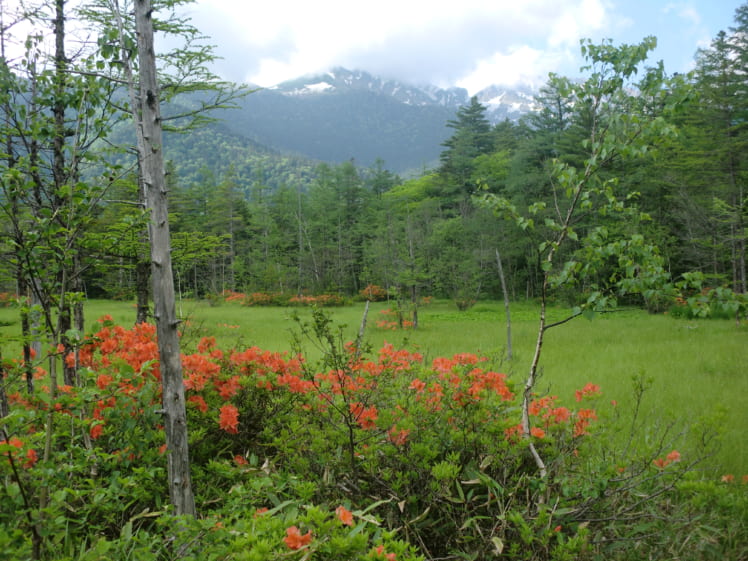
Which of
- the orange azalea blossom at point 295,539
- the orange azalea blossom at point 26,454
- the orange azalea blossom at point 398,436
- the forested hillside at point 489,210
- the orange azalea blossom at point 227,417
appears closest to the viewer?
the orange azalea blossom at point 295,539

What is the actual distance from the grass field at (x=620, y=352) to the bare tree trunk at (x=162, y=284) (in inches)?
23.5

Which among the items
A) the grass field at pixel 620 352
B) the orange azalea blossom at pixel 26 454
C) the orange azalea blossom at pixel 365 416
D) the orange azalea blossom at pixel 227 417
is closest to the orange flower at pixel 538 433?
the grass field at pixel 620 352

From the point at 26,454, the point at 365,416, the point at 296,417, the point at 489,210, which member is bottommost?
the point at 296,417

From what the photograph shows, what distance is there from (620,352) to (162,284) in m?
8.89

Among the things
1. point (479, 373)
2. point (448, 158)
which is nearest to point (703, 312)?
point (479, 373)

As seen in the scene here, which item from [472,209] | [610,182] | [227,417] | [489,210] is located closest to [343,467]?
[227,417]

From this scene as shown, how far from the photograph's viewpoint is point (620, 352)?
8438 millimetres

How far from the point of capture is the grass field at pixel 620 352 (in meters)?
4.54

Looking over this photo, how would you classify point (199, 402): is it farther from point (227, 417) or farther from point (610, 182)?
point (610, 182)

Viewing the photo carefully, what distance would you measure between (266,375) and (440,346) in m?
6.57

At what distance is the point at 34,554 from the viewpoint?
55.5 inches

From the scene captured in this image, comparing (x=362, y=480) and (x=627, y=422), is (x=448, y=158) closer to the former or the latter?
(x=627, y=422)

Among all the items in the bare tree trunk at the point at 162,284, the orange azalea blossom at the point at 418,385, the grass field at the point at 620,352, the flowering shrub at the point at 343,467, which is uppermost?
the bare tree trunk at the point at 162,284

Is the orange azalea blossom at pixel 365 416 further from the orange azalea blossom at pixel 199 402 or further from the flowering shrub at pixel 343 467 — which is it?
the orange azalea blossom at pixel 199 402
